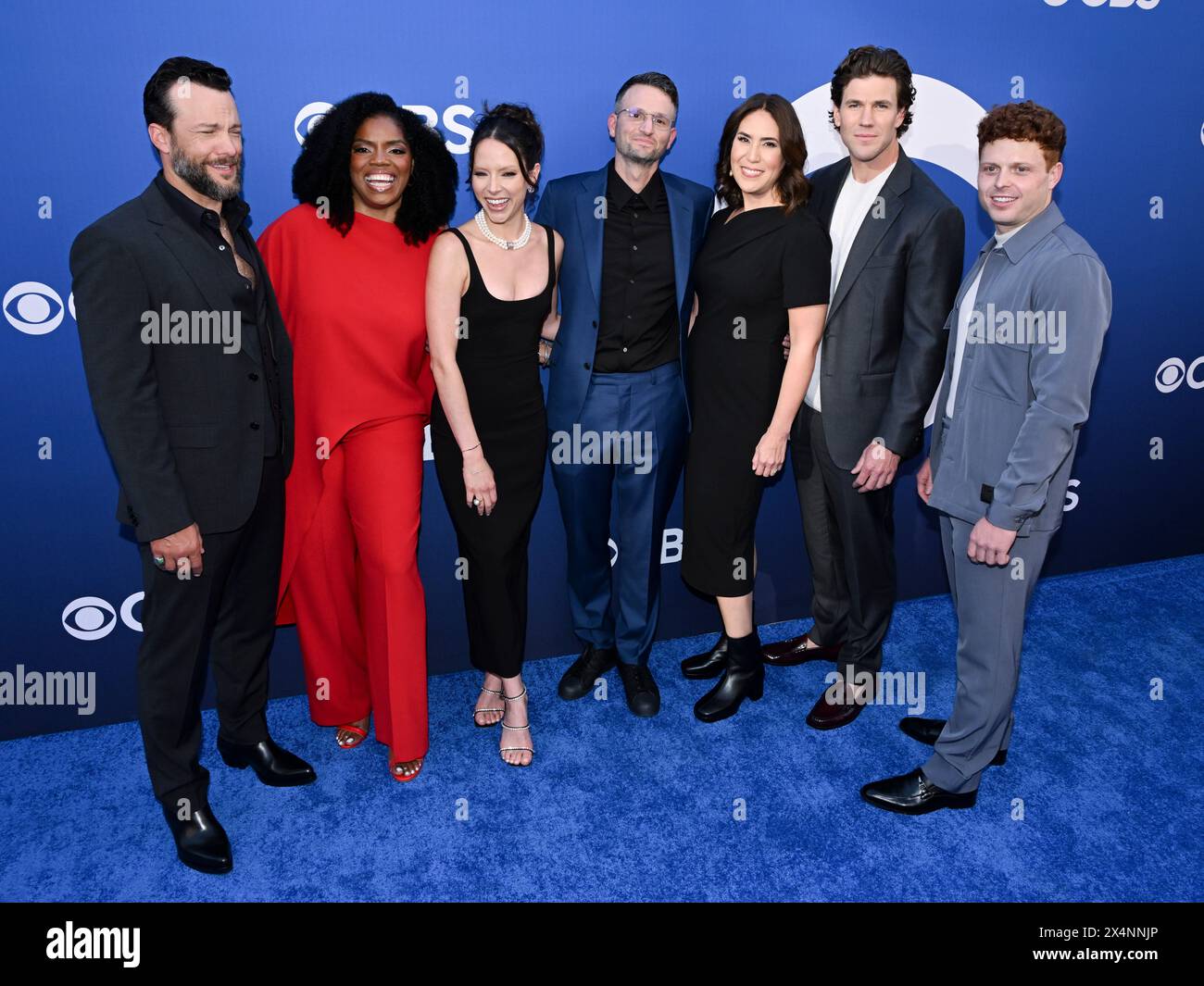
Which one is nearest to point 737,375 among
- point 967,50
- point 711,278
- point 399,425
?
point 711,278

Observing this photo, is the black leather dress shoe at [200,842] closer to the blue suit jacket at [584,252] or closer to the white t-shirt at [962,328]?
the blue suit jacket at [584,252]

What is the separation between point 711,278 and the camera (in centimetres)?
282

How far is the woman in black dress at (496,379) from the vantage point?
2539mm

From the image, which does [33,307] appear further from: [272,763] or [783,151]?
[783,151]

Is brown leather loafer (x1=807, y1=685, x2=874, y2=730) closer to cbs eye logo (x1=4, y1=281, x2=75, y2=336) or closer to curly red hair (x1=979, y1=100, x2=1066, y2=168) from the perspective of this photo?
curly red hair (x1=979, y1=100, x2=1066, y2=168)

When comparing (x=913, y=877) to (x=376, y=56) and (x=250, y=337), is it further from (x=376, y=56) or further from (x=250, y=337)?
(x=376, y=56)

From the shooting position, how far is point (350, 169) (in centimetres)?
254

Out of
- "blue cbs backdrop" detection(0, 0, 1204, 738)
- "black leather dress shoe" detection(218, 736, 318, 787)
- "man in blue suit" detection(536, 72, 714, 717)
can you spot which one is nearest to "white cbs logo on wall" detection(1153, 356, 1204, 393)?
"blue cbs backdrop" detection(0, 0, 1204, 738)

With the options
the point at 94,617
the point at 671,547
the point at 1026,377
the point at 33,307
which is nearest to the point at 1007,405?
the point at 1026,377

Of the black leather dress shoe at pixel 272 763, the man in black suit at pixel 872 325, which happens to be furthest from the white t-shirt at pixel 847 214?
the black leather dress shoe at pixel 272 763

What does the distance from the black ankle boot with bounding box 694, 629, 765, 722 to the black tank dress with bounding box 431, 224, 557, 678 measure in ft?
2.31

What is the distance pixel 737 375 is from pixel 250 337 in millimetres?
1394

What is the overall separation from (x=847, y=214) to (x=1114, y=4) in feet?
5.65

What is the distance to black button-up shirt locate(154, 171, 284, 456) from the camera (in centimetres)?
228
